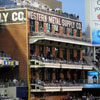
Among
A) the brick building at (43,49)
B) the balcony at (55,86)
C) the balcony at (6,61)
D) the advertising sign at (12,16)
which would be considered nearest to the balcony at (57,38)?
the brick building at (43,49)

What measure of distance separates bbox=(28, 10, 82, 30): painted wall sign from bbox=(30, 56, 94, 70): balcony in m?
5.61

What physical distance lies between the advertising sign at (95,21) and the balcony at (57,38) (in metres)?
10.0

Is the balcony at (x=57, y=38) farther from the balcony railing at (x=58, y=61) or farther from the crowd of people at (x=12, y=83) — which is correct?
the crowd of people at (x=12, y=83)

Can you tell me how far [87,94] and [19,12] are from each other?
19.7m

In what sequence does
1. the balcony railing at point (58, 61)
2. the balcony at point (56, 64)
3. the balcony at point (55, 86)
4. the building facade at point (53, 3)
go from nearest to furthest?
the balcony at point (55, 86) < the balcony at point (56, 64) < the balcony railing at point (58, 61) < the building facade at point (53, 3)

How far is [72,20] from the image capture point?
102688mm

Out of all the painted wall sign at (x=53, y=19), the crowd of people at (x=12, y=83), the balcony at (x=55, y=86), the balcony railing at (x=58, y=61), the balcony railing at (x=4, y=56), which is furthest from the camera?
the painted wall sign at (x=53, y=19)

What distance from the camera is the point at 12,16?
90.6m

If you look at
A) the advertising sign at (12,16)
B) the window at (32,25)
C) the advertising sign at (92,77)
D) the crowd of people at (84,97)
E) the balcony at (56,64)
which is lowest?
the crowd of people at (84,97)

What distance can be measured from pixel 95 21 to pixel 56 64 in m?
21.9

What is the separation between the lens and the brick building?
90000mm

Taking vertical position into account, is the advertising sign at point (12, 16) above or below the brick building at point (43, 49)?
above

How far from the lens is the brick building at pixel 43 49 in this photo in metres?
90.0

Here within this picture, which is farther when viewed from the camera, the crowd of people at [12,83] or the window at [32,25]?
the window at [32,25]
